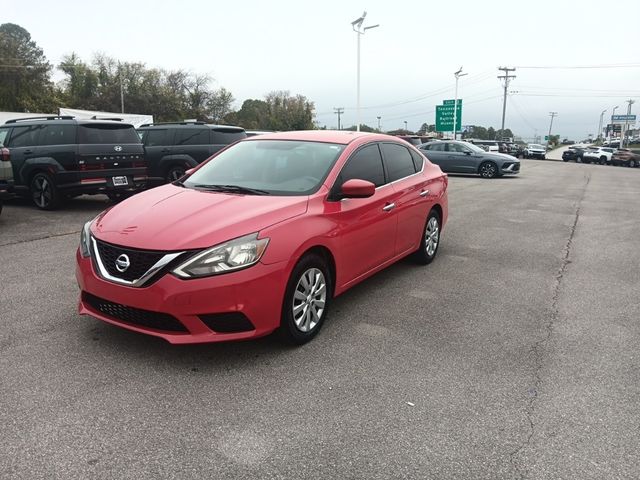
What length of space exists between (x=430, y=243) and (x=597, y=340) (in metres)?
2.53

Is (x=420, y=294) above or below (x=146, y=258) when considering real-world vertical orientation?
below

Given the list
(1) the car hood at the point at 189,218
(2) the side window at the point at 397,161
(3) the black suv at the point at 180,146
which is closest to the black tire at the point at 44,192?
(3) the black suv at the point at 180,146

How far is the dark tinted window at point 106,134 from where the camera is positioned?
9602 mm

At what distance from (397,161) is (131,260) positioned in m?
3.25

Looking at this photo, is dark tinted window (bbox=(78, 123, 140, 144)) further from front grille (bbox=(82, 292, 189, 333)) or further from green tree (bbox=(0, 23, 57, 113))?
green tree (bbox=(0, 23, 57, 113))

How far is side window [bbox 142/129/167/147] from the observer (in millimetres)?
12555

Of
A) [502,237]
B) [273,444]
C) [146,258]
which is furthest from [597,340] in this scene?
[502,237]

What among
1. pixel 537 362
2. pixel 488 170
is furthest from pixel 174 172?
pixel 488 170

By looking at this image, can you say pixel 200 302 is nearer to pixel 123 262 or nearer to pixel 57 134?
pixel 123 262

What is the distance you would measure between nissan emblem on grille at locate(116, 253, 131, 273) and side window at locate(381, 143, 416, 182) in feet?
9.43

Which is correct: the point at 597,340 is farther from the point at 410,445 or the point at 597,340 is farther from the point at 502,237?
the point at 502,237

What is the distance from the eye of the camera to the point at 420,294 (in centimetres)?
525

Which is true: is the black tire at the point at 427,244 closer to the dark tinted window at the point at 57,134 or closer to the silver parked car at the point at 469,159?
the dark tinted window at the point at 57,134

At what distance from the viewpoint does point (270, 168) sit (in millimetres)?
4688
